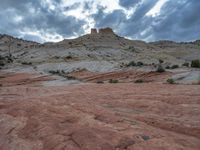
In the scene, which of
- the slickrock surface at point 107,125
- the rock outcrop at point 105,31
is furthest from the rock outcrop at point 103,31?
the slickrock surface at point 107,125

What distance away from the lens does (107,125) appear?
8.53 m

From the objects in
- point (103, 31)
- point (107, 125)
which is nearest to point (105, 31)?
point (103, 31)

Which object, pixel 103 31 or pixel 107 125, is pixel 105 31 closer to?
pixel 103 31

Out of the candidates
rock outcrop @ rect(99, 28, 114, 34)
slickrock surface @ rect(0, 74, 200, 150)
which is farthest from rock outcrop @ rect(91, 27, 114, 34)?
slickrock surface @ rect(0, 74, 200, 150)

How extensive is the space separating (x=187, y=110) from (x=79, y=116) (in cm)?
390

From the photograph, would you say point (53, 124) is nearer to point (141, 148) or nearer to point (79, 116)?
point (79, 116)

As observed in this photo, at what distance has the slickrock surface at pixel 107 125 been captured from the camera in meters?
7.06

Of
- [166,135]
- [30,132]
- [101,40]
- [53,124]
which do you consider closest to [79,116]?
[53,124]

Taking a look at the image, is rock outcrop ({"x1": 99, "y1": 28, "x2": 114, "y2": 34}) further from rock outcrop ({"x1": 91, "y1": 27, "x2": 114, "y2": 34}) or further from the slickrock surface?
the slickrock surface

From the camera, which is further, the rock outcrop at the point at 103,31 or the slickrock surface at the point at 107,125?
the rock outcrop at the point at 103,31

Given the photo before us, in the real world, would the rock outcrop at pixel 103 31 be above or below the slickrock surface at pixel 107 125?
above

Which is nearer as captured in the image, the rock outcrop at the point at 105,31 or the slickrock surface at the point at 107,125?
the slickrock surface at the point at 107,125

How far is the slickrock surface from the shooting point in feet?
23.2

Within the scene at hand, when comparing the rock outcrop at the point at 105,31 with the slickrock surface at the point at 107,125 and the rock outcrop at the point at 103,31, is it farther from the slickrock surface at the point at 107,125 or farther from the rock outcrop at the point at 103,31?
the slickrock surface at the point at 107,125
